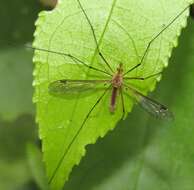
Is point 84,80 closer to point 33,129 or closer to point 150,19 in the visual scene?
point 150,19

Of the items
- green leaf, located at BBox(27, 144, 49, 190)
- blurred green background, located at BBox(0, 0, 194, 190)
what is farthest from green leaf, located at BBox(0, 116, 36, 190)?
green leaf, located at BBox(27, 144, 49, 190)

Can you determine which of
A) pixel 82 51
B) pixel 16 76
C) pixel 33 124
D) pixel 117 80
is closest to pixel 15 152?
pixel 33 124

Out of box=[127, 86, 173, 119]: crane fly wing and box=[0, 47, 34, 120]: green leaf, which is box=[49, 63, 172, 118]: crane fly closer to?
box=[127, 86, 173, 119]: crane fly wing

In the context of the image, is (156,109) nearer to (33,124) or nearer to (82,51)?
(82,51)

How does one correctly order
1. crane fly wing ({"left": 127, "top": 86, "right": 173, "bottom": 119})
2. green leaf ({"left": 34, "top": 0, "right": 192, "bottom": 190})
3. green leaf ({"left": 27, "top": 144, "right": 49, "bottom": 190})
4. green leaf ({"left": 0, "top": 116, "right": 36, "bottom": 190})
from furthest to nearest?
1. green leaf ({"left": 0, "top": 116, "right": 36, "bottom": 190})
2. green leaf ({"left": 27, "top": 144, "right": 49, "bottom": 190})
3. crane fly wing ({"left": 127, "top": 86, "right": 173, "bottom": 119})
4. green leaf ({"left": 34, "top": 0, "right": 192, "bottom": 190})

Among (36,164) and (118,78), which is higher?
(118,78)

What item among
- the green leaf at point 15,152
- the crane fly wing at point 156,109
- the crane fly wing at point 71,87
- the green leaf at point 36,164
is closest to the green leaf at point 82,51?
the crane fly wing at point 71,87

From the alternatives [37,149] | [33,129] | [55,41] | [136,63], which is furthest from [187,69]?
[33,129]
